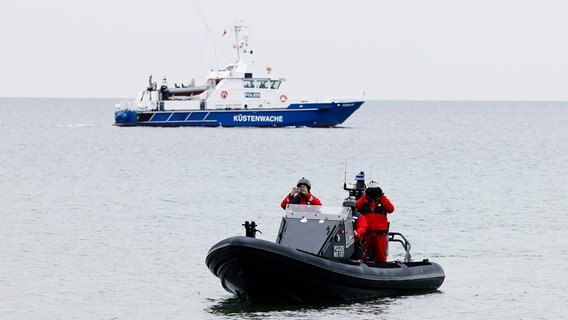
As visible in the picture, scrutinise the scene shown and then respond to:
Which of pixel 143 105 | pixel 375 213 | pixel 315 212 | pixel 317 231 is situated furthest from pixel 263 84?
pixel 317 231

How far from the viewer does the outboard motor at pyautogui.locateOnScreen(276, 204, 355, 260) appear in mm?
19531

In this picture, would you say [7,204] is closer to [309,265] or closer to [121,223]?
[121,223]

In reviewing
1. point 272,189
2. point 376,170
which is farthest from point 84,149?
point 272,189

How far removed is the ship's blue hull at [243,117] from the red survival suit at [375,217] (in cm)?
6192

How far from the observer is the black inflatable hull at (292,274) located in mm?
18641

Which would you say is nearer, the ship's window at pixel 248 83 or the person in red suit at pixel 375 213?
the person in red suit at pixel 375 213

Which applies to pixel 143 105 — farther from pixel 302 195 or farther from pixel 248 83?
pixel 302 195

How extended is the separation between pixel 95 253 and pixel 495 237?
9.78m

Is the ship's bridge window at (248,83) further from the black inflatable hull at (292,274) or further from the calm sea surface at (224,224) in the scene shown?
the black inflatable hull at (292,274)

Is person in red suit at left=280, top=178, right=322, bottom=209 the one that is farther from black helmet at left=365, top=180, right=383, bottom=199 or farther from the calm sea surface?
the calm sea surface

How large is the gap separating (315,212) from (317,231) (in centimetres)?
32

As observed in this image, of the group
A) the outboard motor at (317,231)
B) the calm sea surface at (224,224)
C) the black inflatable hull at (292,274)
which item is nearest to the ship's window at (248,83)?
the calm sea surface at (224,224)

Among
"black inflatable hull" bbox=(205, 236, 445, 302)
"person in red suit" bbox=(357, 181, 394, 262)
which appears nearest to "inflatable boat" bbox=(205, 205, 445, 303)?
"black inflatable hull" bbox=(205, 236, 445, 302)

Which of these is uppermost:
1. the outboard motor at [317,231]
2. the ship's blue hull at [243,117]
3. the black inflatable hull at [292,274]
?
the ship's blue hull at [243,117]
